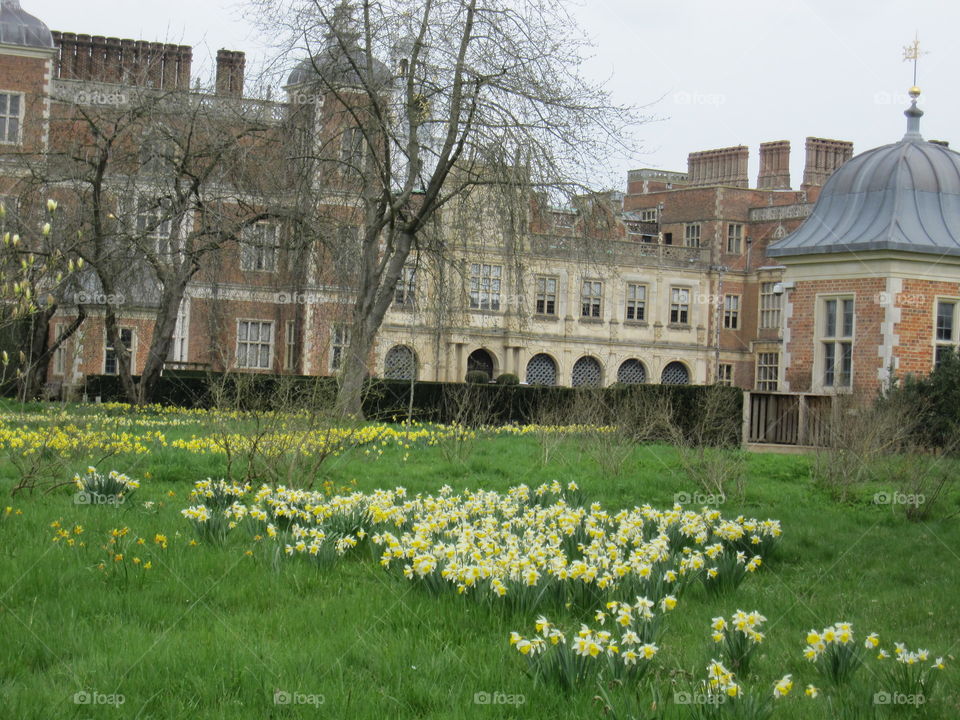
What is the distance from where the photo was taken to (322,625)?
236 inches

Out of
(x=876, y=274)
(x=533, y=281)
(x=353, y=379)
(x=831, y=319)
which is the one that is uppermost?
(x=533, y=281)

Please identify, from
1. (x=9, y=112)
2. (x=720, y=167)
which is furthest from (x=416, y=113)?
(x=720, y=167)

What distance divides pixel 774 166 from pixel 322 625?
54098 millimetres

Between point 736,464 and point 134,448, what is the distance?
6445 millimetres

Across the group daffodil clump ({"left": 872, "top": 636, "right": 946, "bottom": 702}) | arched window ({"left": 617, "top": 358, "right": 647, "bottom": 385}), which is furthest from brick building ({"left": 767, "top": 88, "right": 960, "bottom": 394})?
arched window ({"left": 617, "top": 358, "right": 647, "bottom": 385})

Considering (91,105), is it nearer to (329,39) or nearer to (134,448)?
(329,39)

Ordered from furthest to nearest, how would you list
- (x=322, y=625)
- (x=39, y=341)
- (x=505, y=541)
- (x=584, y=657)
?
(x=39, y=341)
(x=505, y=541)
(x=322, y=625)
(x=584, y=657)

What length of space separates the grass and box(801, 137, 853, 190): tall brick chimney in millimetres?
48116

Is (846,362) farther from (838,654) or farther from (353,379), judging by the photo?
(838,654)

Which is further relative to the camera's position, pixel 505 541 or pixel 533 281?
pixel 533 281

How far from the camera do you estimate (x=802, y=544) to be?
9516mm

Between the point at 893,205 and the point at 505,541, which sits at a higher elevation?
the point at 893,205

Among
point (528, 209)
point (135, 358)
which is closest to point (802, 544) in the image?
point (528, 209)

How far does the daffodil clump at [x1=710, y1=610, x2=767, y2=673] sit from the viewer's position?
17.6 feet
